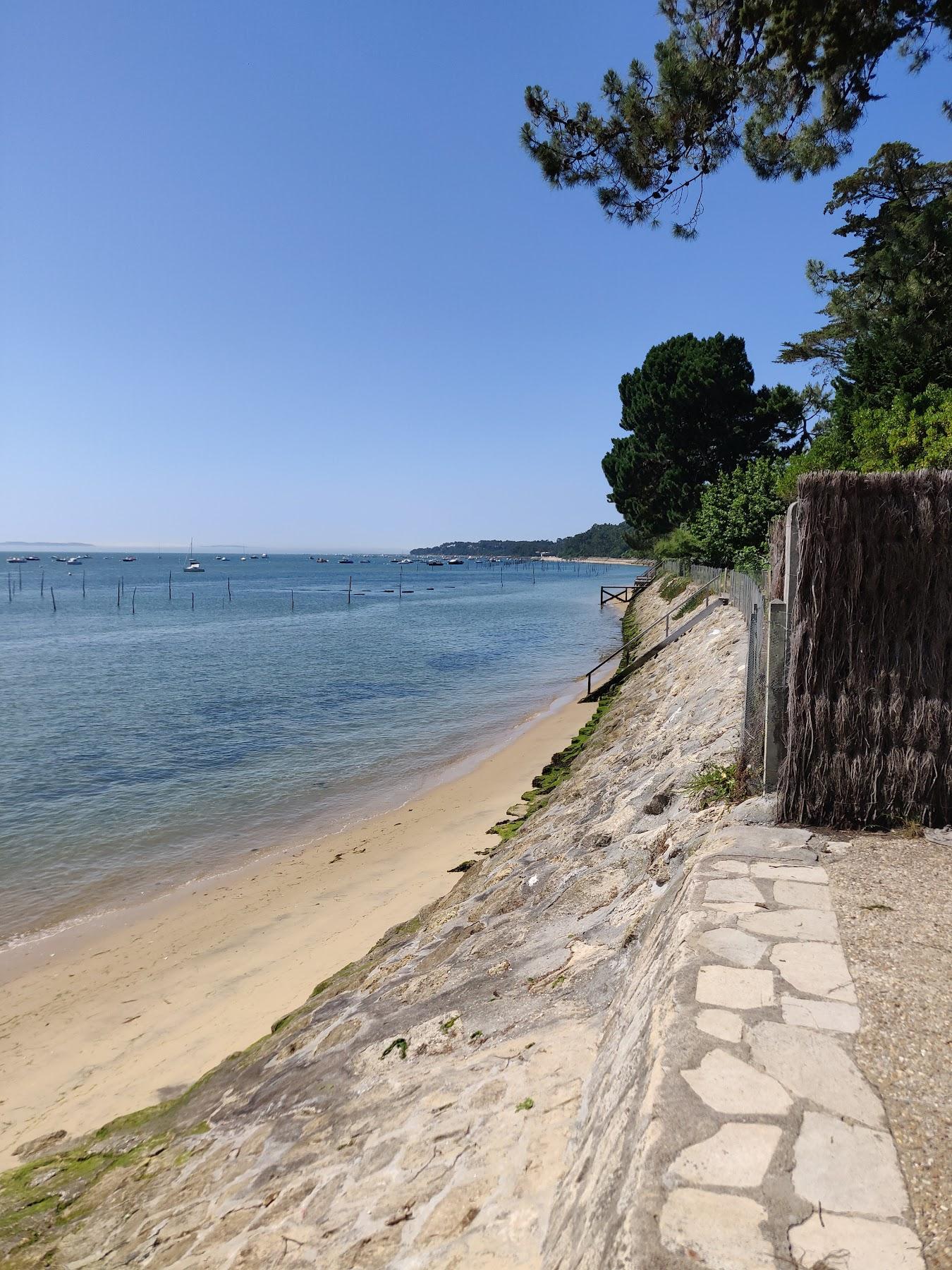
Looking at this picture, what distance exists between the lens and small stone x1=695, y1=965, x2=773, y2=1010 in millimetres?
2877

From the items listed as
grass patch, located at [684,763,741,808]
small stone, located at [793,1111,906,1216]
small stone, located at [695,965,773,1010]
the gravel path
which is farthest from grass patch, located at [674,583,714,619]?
small stone, located at [793,1111,906,1216]

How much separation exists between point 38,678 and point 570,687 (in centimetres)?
2164

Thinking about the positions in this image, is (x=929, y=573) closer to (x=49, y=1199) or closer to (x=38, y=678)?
(x=49, y=1199)

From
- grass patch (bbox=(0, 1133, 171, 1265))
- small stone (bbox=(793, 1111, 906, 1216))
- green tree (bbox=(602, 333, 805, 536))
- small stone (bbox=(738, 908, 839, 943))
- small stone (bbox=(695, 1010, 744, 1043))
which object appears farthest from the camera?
green tree (bbox=(602, 333, 805, 536))

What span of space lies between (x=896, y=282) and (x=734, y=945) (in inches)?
584

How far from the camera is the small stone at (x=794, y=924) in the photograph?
341 cm

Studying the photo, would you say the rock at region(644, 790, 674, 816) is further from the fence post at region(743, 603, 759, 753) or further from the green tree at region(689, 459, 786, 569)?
the green tree at region(689, 459, 786, 569)

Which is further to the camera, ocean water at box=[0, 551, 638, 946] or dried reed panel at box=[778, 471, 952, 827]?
ocean water at box=[0, 551, 638, 946]

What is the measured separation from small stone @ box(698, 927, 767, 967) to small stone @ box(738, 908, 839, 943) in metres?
0.09

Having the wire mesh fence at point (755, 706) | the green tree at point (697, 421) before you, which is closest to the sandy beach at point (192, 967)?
the wire mesh fence at point (755, 706)

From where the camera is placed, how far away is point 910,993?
2973mm

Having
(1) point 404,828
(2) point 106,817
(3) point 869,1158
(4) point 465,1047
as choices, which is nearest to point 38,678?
(2) point 106,817

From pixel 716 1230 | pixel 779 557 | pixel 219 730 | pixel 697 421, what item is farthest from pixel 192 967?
pixel 697 421

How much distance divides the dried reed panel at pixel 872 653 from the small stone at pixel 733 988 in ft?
6.90
